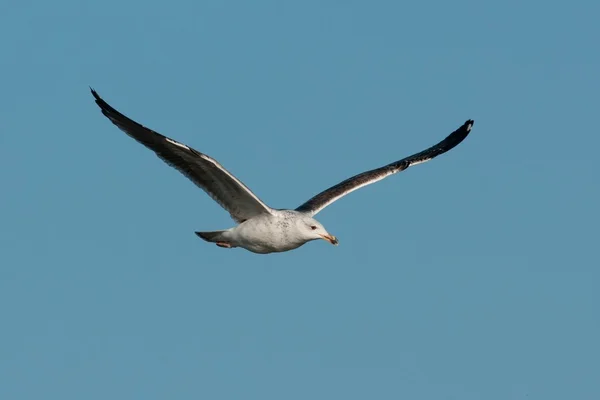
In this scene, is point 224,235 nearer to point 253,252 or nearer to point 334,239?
point 253,252

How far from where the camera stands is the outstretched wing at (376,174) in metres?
21.0

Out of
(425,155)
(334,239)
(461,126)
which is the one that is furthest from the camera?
(461,126)

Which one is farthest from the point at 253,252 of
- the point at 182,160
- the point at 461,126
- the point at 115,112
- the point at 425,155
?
the point at 461,126

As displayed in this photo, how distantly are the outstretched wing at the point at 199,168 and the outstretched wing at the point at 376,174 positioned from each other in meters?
1.48

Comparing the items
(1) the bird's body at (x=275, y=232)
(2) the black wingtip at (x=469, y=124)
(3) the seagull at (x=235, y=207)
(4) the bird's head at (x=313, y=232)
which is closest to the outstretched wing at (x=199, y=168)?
(3) the seagull at (x=235, y=207)

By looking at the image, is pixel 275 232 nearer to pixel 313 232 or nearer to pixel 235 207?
pixel 313 232

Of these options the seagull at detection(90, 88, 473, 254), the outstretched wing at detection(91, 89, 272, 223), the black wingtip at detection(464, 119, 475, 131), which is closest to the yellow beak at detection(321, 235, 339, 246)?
the seagull at detection(90, 88, 473, 254)

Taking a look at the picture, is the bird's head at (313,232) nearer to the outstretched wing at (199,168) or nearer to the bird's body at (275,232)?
the bird's body at (275,232)

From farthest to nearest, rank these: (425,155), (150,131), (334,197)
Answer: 1. (425,155)
2. (334,197)
3. (150,131)

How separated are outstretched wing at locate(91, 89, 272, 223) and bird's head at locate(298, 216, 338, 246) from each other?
0.63 metres

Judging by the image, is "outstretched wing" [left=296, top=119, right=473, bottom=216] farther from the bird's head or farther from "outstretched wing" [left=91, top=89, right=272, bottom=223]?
"outstretched wing" [left=91, top=89, right=272, bottom=223]

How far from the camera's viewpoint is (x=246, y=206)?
61.9ft

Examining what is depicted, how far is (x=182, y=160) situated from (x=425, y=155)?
7532 mm

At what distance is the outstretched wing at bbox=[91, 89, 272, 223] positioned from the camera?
17547 mm
